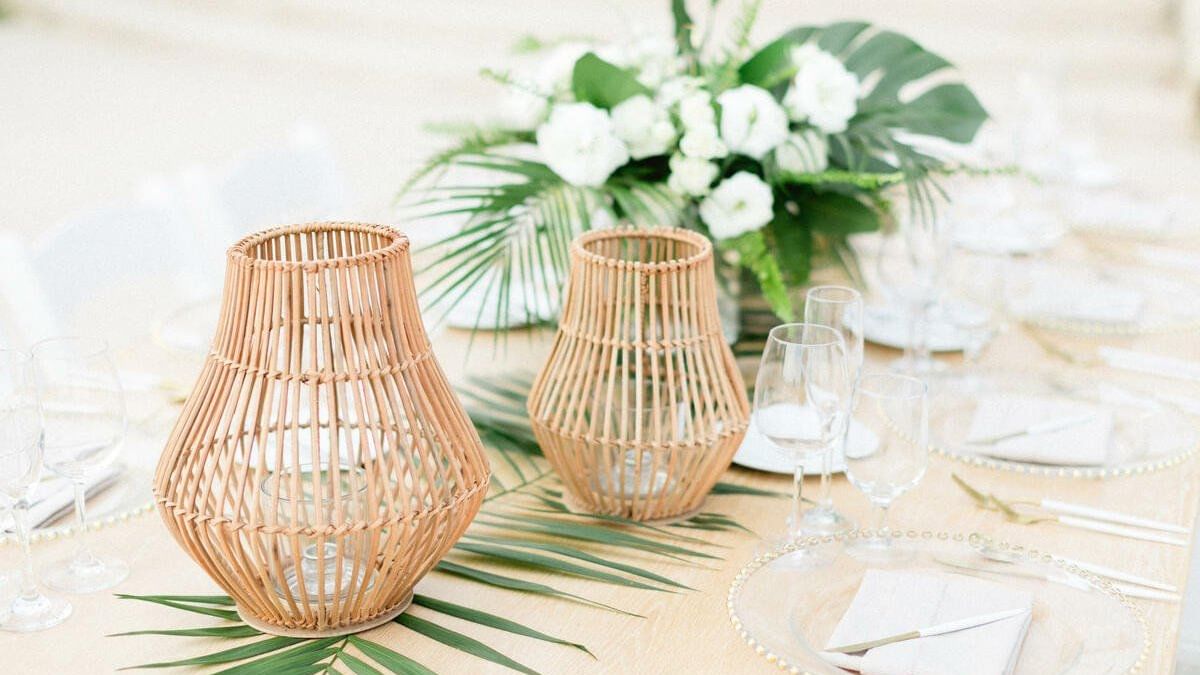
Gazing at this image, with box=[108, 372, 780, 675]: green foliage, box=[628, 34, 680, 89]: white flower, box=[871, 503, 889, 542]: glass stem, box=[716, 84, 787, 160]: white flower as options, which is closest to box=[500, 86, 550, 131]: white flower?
box=[628, 34, 680, 89]: white flower

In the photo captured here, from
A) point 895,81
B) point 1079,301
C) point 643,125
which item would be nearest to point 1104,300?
point 1079,301

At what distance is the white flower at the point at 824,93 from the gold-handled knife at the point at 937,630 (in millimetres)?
701

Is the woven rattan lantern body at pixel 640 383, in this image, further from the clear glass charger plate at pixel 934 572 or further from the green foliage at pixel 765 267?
the green foliage at pixel 765 267

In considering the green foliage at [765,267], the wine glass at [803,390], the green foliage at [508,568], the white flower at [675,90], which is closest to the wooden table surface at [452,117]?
the green foliage at [508,568]

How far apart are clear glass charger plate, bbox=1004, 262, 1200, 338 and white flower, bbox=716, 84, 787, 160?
18.6 inches

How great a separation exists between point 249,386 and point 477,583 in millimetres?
281

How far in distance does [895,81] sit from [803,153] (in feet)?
0.79

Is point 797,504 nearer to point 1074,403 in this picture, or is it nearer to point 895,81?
point 1074,403

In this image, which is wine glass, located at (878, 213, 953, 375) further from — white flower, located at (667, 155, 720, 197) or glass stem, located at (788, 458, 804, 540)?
glass stem, located at (788, 458, 804, 540)

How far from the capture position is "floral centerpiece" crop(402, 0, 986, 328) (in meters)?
1.49

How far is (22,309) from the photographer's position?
180cm

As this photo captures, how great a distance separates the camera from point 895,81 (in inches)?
68.4

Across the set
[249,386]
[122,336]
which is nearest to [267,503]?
[249,386]

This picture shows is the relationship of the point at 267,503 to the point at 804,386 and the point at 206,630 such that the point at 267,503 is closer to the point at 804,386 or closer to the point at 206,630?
the point at 206,630
